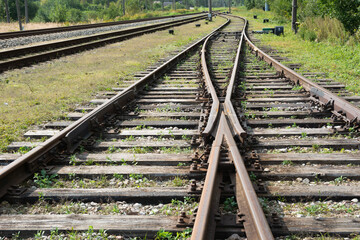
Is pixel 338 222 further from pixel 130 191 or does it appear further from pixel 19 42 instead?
pixel 19 42

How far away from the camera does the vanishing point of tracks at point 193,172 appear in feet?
8.14

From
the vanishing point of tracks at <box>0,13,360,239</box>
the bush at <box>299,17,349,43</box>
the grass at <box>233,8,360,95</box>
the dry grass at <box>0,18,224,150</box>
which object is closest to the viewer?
the vanishing point of tracks at <box>0,13,360,239</box>

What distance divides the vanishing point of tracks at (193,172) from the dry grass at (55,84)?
1.93ft

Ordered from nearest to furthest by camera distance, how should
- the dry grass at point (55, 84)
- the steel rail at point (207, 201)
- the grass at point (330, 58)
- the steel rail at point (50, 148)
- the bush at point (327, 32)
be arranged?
the steel rail at point (207, 201) < the steel rail at point (50, 148) < the dry grass at point (55, 84) < the grass at point (330, 58) < the bush at point (327, 32)

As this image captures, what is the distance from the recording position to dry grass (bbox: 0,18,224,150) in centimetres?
544

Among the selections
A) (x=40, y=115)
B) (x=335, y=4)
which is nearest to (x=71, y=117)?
(x=40, y=115)

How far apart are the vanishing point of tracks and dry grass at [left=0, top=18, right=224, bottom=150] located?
588mm

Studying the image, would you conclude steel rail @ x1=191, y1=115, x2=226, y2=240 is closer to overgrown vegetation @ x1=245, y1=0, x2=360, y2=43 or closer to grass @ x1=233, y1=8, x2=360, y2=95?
grass @ x1=233, y1=8, x2=360, y2=95

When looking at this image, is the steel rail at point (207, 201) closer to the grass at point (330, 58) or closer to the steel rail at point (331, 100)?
the steel rail at point (331, 100)

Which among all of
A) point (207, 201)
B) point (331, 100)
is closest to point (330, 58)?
point (331, 100)

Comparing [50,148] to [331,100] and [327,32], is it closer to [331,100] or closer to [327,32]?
[331,100]

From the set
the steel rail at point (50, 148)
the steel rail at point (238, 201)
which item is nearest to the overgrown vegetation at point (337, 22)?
the steel rail at point (50, 148)

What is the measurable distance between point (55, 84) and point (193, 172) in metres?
5.87

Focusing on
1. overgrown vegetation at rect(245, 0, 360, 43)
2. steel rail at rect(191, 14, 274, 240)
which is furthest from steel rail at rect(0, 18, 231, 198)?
overgrown vegetation at rect(245, 0, 360, 43)
